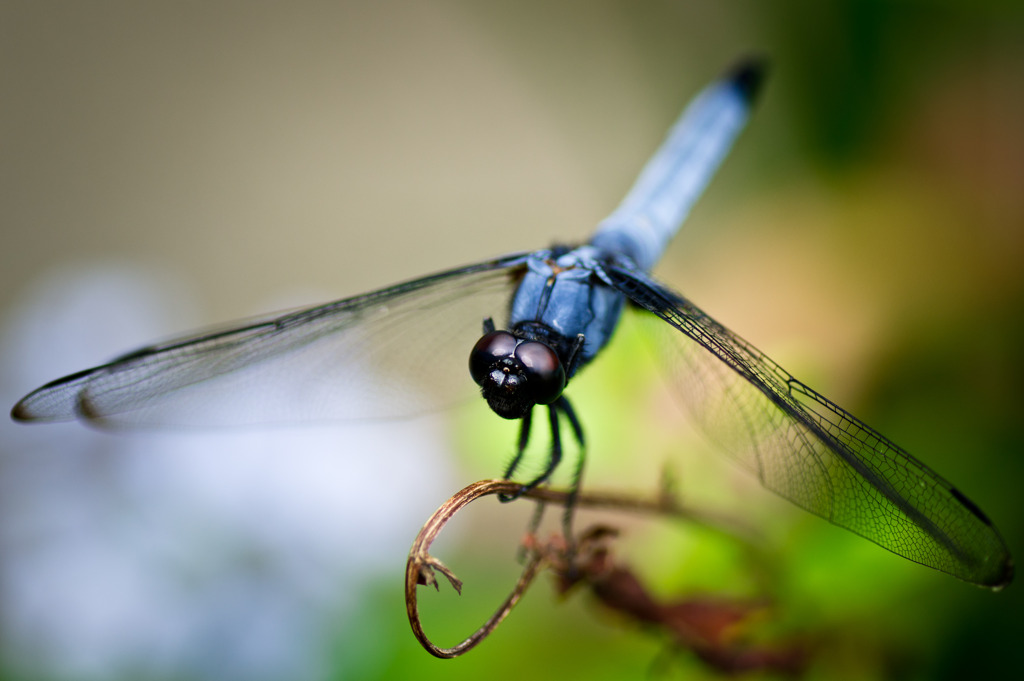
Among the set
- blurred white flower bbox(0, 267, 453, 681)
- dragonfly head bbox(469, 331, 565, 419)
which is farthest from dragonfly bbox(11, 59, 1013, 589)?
blurred white flower bbox(0, 267, 453, 681)

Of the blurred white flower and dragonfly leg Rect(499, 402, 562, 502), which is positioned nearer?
dragonfly leg Rect(499, 402, 562, 502)

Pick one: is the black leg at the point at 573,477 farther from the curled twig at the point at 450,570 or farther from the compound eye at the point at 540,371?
the compound eye at the point at 540,371

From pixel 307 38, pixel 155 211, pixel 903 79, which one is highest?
pixel 903 79

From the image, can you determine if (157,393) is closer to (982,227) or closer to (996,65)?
(982,227)

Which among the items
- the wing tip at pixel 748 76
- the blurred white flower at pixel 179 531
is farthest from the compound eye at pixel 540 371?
the wing tip at pixel 748 76

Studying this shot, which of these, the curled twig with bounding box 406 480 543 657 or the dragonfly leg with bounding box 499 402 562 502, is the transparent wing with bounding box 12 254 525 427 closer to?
the dragonfly leg with bounding box 499 402 562 502

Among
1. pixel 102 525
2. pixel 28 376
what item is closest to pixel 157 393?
pixel 102 525
